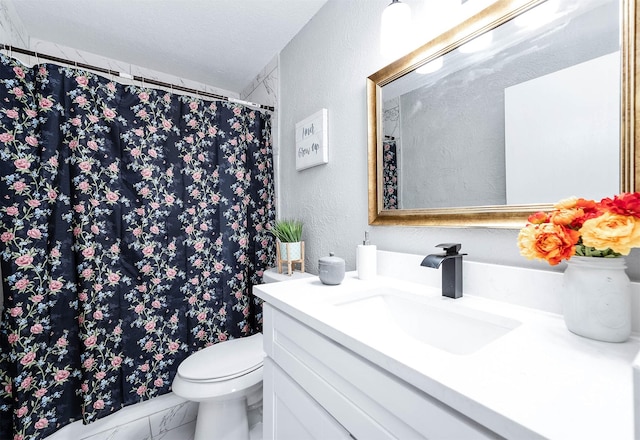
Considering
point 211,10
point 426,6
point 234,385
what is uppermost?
point 211,10

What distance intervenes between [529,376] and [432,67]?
3.16 ft

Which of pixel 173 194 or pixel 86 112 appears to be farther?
pixel 173 194

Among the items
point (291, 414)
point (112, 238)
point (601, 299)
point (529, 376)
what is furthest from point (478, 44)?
point (112, 238)

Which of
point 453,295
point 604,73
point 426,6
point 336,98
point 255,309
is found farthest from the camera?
point 255,309

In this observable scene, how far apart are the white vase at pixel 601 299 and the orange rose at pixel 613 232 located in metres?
0.07

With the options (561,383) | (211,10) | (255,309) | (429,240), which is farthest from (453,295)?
(211,10)

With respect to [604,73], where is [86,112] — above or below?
above

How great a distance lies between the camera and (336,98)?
1.41 m

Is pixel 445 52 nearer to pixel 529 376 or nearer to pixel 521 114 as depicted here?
pixel 521 114

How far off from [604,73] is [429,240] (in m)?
0.60

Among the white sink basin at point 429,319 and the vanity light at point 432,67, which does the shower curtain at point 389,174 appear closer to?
the vanity light at point 432,67

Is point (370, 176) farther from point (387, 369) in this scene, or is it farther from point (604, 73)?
point (387, 369)

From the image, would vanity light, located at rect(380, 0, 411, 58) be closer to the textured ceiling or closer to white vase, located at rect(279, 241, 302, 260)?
the textured ceiling

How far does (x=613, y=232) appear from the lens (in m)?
0.47
